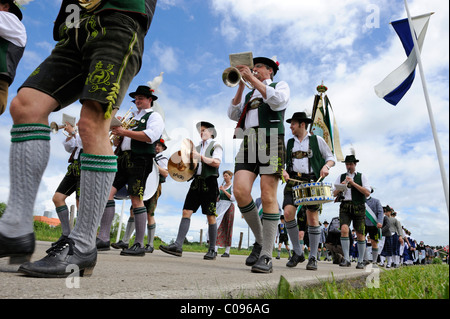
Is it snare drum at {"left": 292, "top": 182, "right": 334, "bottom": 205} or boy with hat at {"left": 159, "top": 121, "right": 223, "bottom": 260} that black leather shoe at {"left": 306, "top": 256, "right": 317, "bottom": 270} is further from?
boy with hat at {"left": 159, "top": 121, "right": 223, "bottom": 260}

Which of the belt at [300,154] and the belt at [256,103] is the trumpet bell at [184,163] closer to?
the belt at [300,154]

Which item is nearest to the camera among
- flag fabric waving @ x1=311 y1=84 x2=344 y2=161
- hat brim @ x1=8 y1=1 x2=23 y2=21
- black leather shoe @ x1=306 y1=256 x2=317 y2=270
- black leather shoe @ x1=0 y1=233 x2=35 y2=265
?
black leather shoe @ x1=0 y1=233 x2=35 y2=265

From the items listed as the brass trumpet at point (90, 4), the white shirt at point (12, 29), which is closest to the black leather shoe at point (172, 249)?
the white shirt at point (12, 29)

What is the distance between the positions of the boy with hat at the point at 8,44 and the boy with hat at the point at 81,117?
1.02 meters

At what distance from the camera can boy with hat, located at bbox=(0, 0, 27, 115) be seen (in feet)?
9.20

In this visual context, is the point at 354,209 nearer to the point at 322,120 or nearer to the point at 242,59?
the point at 322,120

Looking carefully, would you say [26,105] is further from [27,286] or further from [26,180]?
[27,286]

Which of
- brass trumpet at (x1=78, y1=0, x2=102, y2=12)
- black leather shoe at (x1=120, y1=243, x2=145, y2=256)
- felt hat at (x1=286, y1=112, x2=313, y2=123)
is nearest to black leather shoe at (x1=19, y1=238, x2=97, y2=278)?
brass trumpet at (x1=78, y1=0, x2=102, y2=12)

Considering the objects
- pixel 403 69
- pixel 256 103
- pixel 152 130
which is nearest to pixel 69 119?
pixel 152 130

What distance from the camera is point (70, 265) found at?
1.78m

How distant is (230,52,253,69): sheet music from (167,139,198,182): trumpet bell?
2.94 metres

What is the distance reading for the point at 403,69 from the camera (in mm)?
3553
